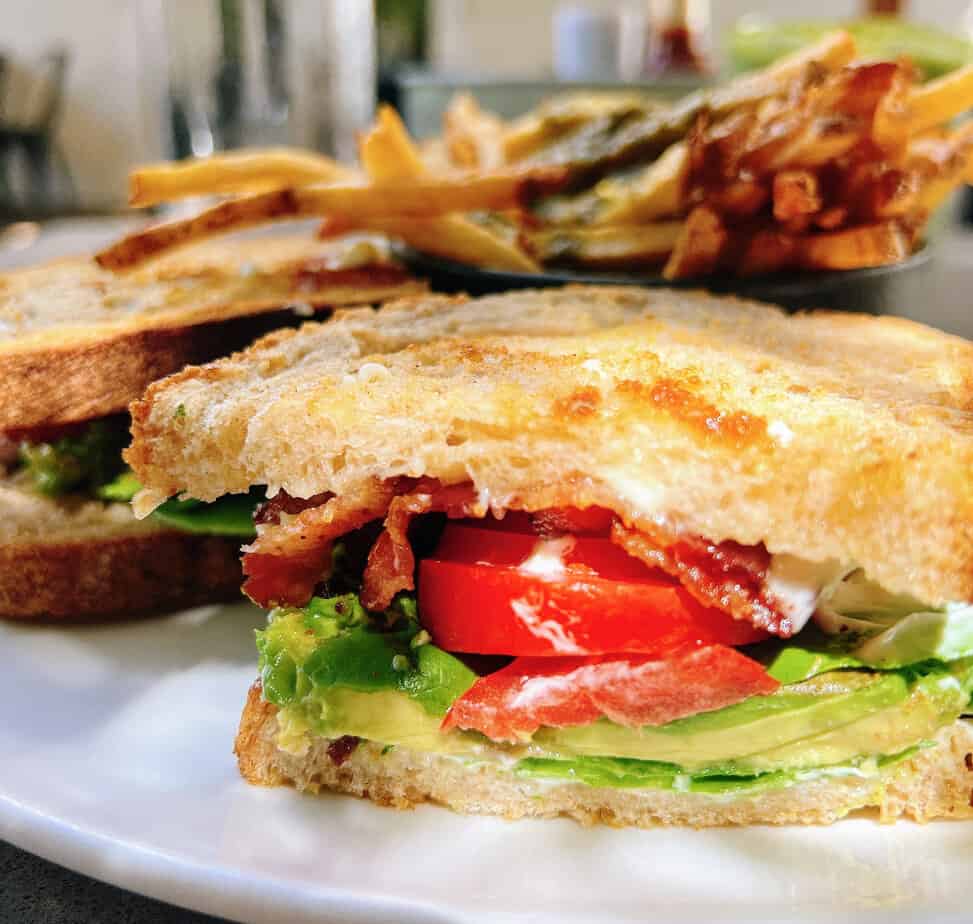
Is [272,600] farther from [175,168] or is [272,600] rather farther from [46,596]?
[175,168]

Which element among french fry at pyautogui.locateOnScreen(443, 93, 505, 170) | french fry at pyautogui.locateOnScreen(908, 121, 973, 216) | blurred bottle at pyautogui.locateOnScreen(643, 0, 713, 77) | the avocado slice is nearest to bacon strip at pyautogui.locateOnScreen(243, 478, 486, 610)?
the avocado slice

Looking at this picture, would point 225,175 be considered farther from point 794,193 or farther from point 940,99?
point 940,99

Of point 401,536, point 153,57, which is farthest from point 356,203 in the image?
point 153,57

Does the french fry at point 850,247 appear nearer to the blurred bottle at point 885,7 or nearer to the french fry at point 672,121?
the french fry at point 672,121

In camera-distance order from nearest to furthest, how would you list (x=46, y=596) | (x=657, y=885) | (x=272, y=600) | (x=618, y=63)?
(x=657, y=885), (x=272, y=600), (x=46, y=596), (x=618, y=63)

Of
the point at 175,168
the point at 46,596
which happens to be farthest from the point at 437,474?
the point at 175,168

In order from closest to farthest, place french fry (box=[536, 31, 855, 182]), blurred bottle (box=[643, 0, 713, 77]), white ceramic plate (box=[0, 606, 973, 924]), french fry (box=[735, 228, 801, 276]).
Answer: white ceramic plate (box=[0, 606, 973, 924]), french fry (box=[735, 228, 801, 276]), french fry (box=[536, 31, 855, 182]), blurred bottle (box=[643, 0, 713, 77])

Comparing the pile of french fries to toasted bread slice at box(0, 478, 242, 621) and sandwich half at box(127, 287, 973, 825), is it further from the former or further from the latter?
sandwich half at box(127, 287, 973, 825)
